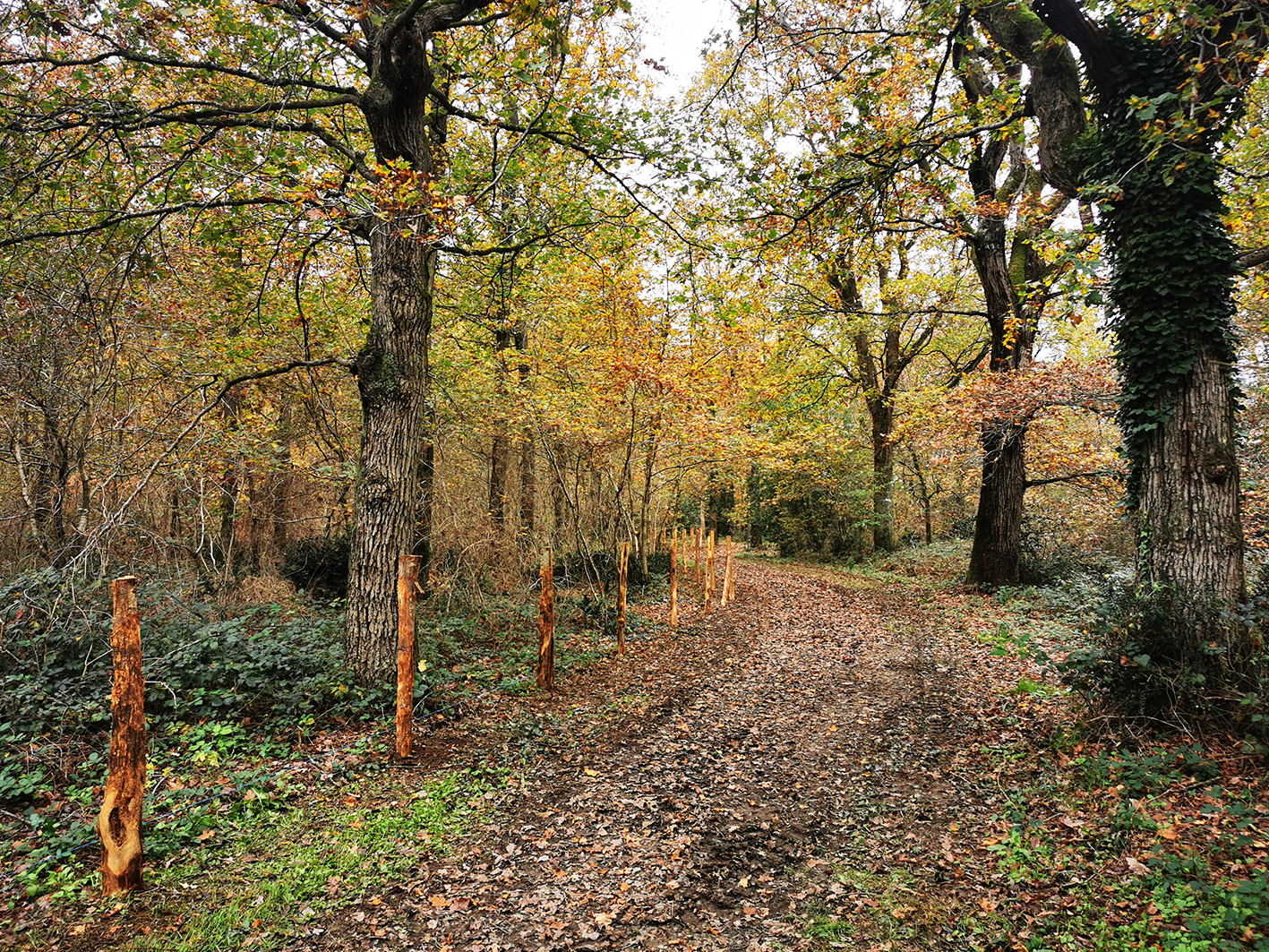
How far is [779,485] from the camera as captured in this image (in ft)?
74.2

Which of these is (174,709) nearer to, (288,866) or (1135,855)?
(288,866)

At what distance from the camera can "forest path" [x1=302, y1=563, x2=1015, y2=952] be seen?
3.39 m

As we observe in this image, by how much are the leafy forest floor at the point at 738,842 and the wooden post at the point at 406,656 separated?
26cm

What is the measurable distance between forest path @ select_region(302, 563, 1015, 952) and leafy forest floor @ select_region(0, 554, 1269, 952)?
0.07 ft

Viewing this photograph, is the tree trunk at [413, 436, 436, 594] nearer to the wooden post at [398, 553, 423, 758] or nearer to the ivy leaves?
the wooden post at [398, 553, 423, 758]

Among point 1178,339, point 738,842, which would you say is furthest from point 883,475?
point 738,842

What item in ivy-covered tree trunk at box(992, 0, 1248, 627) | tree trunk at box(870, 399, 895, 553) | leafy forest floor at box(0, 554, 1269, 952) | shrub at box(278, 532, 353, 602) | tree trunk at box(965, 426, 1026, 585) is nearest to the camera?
leafy forest floor at box(0, 554, 1269, 952)

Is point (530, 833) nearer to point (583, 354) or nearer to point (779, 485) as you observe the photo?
point (583, 354)

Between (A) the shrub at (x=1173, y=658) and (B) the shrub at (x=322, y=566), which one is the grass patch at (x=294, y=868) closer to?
(A) the shrub at (x=1173, y=658)

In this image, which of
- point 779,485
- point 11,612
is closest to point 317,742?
point 11,612

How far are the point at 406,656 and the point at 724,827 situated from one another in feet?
10.7

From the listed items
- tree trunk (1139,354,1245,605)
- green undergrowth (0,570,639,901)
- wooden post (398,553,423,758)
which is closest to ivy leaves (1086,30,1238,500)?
tree trunk (1139,354,1245,605)

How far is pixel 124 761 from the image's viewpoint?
351cm

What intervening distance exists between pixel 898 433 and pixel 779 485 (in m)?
8.87
